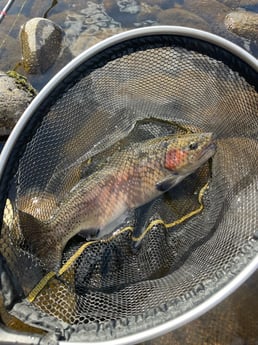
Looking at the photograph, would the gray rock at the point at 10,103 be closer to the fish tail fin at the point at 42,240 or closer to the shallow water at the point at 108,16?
the shallow water at the point at 108,16

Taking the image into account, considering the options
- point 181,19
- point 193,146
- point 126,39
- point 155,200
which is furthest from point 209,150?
point 181,19

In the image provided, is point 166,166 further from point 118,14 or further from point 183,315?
point 118,14

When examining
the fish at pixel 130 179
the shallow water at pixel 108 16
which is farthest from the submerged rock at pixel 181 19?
the fish at pixel 130 179

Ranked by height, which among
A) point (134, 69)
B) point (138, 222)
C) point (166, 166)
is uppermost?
point (134, 69)

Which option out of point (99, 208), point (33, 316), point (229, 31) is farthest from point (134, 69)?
point (229, 31)

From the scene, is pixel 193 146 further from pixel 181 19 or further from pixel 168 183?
pixel 181 19
